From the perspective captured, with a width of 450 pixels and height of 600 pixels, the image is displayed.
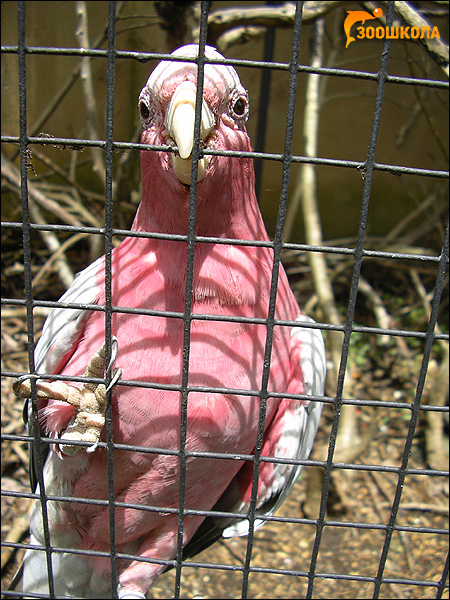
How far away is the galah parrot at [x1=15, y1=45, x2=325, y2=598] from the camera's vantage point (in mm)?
850

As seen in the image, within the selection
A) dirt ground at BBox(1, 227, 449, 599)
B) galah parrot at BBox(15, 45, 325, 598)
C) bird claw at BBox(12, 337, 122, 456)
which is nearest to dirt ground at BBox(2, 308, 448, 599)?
dirt ground at BBox(1, 227, 449, 599)

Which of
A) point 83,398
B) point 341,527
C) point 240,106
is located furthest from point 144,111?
point 341,527

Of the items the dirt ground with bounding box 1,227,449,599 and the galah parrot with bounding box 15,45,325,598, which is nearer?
the galah parrot with bounding box 15,45,325,598

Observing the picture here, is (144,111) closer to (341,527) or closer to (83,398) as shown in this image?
(83,398)

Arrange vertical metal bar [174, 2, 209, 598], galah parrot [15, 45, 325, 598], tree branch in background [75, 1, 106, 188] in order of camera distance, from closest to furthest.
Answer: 1. vertical metal bar [174, 2, 209, 598]
2. galah parrot [15, 45, 325, 598]
3. tree branch in background [75, 1, 106, 188]

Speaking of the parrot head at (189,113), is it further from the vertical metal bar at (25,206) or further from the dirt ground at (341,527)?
the dirt ground at (341,527)

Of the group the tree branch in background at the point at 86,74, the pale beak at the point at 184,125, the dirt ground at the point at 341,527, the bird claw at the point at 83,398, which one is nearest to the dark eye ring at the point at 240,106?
the pale beak at the point at 184,125

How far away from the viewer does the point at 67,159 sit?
7.92 ft

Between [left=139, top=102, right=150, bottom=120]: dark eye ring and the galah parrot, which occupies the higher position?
[left=139, top=102, right=150, bottom=120]: dark eye ring

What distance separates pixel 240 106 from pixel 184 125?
11.2 inches

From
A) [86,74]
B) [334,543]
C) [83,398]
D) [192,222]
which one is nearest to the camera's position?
[192,222]

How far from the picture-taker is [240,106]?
93 centimetres

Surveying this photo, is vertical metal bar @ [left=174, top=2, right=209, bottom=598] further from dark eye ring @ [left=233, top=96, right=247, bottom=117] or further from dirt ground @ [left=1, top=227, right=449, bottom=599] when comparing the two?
dirt ground @ [left=1, top=227, right=449, bottom=599]

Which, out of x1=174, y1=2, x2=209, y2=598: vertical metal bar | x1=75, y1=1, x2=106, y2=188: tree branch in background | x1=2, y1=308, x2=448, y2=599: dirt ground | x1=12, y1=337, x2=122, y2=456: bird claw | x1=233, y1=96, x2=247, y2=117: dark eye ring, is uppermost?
x1=75, y1=1, x2=106, y2=188: tree branch in background
